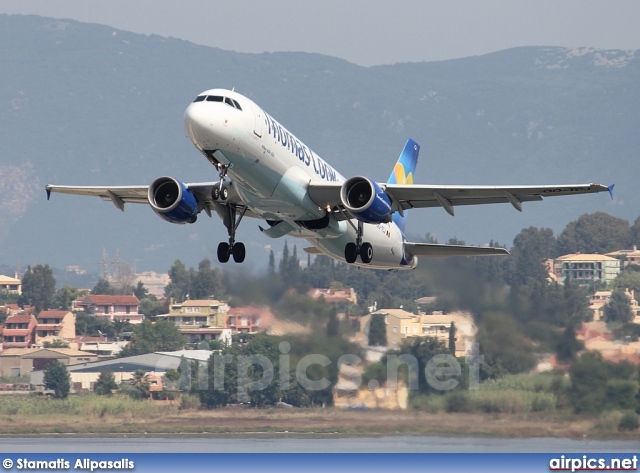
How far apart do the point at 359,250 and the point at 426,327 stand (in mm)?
10841

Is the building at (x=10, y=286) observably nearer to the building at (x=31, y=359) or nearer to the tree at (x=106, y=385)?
the building at (x=31, y=359)

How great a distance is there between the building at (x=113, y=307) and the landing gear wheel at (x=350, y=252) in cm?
5295

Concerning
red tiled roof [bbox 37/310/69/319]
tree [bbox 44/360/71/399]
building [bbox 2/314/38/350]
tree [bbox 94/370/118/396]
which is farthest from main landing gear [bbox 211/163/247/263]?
red tiled roof [bbox 37/310/69/319]

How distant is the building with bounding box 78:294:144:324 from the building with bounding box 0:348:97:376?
2214cm

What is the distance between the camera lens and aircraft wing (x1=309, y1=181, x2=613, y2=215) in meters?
37.0

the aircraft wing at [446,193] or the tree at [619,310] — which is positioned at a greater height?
the aircraft wing at [446,193]

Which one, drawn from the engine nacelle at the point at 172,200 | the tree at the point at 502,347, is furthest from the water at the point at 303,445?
the engine nacelle at the point at 172,200

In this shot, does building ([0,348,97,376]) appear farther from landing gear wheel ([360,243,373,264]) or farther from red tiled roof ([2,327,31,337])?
landing gear wheel ([360,243,373,264])

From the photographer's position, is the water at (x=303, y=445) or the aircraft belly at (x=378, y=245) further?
the water at (x=303, y=445)

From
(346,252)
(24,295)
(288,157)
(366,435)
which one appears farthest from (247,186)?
(24,295)

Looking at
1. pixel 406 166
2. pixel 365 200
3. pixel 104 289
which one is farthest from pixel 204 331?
pixel 104 289

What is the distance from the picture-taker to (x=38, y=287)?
10844 centimetres

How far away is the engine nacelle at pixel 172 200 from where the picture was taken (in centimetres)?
3797

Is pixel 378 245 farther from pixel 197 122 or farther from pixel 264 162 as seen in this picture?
pixel 197 122
